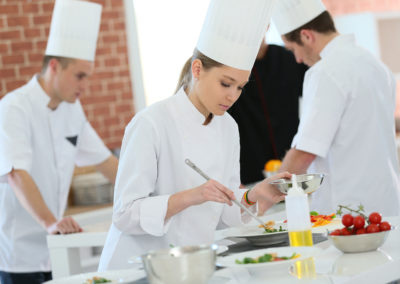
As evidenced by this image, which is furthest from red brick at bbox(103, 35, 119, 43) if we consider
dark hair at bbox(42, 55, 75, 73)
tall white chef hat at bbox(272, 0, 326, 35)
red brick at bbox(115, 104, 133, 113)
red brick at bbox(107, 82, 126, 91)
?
tall white chef hat at bbox(272, 0, 326, 35)

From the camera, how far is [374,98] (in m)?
2.97

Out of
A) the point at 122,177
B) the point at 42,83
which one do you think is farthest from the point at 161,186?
the point at 42,83

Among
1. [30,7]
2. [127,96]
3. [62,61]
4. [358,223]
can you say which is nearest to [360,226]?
[358,223]

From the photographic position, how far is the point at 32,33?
15.4 ft

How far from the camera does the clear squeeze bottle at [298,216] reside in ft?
5.88

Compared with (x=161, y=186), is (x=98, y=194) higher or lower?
lower

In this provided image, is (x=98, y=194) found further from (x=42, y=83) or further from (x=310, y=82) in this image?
(x=310, y=82)

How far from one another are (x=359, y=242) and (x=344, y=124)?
3.93 ft

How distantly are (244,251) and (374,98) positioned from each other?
50.7 inches

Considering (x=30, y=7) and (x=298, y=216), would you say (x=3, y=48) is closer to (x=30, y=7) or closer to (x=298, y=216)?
(x=30, y=7)

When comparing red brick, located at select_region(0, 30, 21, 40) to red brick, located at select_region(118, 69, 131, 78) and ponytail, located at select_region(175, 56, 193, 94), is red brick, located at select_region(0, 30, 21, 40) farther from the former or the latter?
ponytail, located at select_region(175, 56, 193, 94)

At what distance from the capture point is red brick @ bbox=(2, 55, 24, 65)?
15.0 feet

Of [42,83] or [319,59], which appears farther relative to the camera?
[42,83]

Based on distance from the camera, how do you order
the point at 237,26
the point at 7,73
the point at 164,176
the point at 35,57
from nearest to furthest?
1. the point at 164,176
2. the point at 237,26
3. the point at 7,73
4. the point at 35,57
